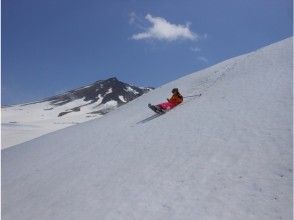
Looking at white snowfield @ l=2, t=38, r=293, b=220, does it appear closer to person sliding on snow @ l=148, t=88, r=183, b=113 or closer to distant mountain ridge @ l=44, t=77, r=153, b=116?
person sliding on snow @ l=148, t=88, r=183, b=113

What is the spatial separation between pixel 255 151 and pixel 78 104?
110424 mm

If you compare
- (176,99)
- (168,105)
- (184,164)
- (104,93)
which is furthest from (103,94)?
(184,164)

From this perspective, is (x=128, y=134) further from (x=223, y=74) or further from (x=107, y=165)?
(x=223, y=74)

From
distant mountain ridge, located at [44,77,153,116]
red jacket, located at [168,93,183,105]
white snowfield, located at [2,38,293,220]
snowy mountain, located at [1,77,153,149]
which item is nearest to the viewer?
white snowfield, located at [2,38,293,220]

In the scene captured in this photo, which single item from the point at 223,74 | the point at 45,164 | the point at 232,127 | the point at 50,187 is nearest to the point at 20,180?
the point at 45,164

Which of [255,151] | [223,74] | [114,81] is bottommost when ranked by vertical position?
[255,151]

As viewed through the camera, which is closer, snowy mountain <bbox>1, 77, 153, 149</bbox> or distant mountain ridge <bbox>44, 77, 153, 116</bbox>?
snowy mountain <bbox>1, 77, 153, 149</bbox>

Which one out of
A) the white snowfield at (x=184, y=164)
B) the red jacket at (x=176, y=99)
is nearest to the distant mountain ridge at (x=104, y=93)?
the red jacket at (x=176, y=99)

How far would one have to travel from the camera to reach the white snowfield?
968 centimetres

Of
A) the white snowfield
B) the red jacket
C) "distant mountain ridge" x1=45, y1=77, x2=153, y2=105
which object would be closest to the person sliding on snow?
the red jacket

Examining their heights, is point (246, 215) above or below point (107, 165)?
below

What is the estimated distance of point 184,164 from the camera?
12.2 metres

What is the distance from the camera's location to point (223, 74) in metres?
24.0

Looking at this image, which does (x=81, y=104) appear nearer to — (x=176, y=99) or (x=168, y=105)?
(x=176, y=99)
